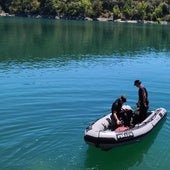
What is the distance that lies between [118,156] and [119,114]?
2.40 meters

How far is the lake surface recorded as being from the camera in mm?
17422

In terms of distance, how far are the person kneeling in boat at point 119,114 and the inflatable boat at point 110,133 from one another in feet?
0.93

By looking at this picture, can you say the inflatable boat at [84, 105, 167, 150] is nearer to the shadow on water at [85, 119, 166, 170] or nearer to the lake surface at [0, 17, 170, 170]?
the shadow on water at [85, 119, 166, 170]

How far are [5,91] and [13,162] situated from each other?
44.3ft

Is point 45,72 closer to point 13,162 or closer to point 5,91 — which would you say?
point 5,91

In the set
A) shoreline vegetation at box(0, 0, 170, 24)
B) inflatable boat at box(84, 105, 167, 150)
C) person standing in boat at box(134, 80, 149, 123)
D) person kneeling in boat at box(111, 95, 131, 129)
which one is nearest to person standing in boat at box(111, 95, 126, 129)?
person kneeling in boat at box(111, 95, 131, 129)

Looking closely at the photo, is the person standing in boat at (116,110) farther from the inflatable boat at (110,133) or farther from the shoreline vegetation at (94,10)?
the shoreline vegetation at (94,10)

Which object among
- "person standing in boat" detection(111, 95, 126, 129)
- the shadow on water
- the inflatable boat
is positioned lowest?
the shadow on water

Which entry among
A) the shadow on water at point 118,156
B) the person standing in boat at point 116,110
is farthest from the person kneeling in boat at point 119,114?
the shadow on water at point 118,156

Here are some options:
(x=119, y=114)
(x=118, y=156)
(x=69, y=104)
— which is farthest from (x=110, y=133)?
(x=69, y=104)

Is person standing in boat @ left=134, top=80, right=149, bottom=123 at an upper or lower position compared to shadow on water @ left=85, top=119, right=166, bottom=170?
upper

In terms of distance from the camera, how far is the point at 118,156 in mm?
18047

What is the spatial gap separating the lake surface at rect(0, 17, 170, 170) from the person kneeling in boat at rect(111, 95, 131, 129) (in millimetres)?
1253

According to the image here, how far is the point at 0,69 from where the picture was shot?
132 feet
